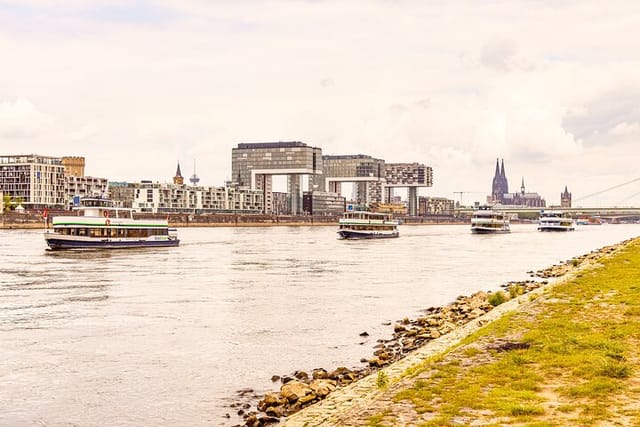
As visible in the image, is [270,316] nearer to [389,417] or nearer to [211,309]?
[211,309]

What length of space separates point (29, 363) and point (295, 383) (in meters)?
11.3

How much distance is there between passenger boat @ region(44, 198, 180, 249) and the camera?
92125mm

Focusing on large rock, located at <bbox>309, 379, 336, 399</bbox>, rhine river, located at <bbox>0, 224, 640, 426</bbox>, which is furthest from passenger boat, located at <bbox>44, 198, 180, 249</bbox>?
large rock, located at <bbox>309, 379, 336, 399</bbox>

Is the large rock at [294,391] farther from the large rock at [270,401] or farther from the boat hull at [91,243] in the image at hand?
the boat hull at [91,243]

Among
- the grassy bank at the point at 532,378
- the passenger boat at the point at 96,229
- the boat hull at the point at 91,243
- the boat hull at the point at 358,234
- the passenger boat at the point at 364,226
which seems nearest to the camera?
the grassy bank at the point at 532,378

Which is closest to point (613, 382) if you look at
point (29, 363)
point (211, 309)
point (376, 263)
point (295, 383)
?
point (295, 383)

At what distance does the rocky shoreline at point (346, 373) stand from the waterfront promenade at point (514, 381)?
1047 millimetres

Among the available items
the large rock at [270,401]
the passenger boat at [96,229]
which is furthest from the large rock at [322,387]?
the passenger boat at [96,229]

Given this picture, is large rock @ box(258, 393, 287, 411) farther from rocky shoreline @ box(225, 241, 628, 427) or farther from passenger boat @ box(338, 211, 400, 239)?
passenger boat @ box(338, 211, 400, 239)

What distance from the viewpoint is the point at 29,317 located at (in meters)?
37.0

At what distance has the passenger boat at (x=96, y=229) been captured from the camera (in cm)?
9212

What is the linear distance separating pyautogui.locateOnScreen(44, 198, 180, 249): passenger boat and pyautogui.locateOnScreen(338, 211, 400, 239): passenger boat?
53.0m

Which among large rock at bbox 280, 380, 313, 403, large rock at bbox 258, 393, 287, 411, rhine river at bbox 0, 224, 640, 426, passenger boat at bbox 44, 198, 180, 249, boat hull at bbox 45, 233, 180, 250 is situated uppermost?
passenger boat at bbox 44, 198, 180, 249

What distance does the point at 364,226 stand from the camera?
150m
